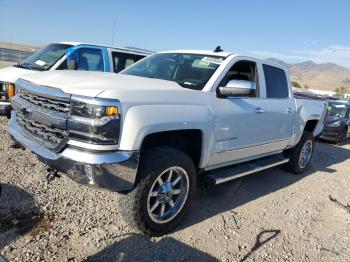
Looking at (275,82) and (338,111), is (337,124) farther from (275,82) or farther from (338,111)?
(275,82)

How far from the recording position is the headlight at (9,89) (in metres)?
6.50

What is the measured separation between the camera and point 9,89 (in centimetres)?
661

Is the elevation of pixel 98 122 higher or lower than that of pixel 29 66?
higher

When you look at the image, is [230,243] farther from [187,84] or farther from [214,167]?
[187,84]

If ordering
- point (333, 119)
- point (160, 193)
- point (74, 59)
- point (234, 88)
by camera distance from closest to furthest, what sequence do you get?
point (160, 193)
point (234, 88)
point (74, 59)
point (333, 119)

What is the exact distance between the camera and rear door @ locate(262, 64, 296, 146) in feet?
16.9

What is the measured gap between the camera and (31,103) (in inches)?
145

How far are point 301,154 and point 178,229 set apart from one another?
3.73m

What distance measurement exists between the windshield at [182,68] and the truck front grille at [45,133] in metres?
1.48

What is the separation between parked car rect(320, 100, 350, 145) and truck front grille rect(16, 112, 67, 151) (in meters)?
9.69

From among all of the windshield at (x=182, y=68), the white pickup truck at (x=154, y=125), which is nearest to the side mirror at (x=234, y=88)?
the white pickup truck at (x=154, y=125)

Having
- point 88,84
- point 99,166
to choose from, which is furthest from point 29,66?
point 99,166

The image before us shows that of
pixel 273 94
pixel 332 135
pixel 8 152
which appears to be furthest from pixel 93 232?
pixel 332 135

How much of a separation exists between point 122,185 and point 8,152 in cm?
308
